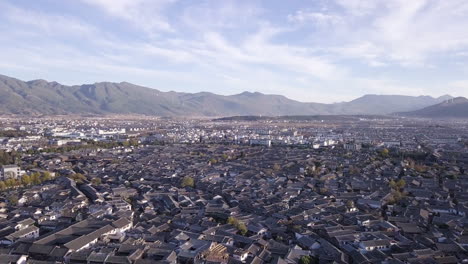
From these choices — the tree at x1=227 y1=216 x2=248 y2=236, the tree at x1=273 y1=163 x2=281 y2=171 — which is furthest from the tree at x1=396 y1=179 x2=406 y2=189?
the tree at x1=227 y1=216 x2=248 y2=236

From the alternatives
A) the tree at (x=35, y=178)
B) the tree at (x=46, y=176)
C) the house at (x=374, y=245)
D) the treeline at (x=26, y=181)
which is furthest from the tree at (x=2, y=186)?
the house at (x=374, y=245)

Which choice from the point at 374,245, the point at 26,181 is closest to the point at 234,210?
the point at 374,245

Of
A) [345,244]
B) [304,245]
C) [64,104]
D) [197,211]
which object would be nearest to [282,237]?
[304,245]

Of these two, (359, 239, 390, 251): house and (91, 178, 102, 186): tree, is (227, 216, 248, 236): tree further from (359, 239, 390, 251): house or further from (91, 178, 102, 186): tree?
(91, 178, 102, 186): tree

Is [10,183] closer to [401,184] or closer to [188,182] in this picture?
[188,182]

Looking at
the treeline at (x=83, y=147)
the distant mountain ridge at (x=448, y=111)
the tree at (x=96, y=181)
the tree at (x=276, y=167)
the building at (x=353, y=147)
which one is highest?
the distant mountain ridge at (x=448, y=111)

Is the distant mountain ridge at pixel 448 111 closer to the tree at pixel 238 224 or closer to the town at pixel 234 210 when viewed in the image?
the town at pixel 234 210
